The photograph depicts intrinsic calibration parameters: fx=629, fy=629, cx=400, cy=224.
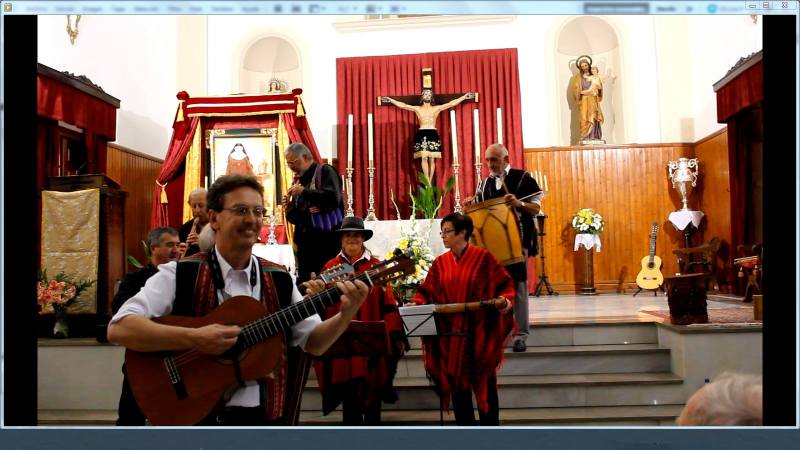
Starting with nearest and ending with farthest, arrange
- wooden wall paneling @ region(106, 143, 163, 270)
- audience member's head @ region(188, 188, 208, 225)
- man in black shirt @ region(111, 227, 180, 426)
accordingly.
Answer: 1. man in black shirt @ region(111, 227, 180, 426)
2. audience member's head @ region(188, 188, 208, 225)
3. wooden wall paneling @ region(106, 143, 163, 270)

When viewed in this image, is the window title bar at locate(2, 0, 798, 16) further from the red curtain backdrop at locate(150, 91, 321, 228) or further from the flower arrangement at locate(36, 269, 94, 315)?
the red curtain backdrop at locate(150, 91, 321, 228)

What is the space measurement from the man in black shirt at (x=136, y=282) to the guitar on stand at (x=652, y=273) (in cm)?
643

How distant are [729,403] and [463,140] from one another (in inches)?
348

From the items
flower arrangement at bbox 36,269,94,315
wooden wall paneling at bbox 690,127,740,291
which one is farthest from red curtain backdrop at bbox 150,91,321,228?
wooden wall paneling at bbox 690,127,740,291

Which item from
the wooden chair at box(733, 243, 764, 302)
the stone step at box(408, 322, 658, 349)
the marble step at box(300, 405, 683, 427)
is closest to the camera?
the marble step at box(300, 405, 683, 427)

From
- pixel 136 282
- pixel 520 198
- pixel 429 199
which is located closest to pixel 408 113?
pixel 429 199

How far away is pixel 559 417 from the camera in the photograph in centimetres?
393

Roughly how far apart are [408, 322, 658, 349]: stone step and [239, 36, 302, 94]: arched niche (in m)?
6.06

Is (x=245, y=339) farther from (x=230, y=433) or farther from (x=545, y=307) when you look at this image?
(x=545, y=307)

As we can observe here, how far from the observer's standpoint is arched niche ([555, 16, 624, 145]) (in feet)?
30.9

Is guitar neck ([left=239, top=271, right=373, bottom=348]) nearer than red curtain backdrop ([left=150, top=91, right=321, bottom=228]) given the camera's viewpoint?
Yes

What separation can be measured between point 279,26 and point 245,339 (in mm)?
8753

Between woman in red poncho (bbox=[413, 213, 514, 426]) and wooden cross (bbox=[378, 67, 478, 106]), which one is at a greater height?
wooden cross (bbox=[378, 67, 478, 106])

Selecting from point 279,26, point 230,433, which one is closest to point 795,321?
point 230,433
